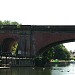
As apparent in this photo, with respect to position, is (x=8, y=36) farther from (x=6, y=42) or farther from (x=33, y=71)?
(x=33, y=71)

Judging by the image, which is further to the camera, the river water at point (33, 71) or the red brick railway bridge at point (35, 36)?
the red brick railway bridge at point (35, 36)

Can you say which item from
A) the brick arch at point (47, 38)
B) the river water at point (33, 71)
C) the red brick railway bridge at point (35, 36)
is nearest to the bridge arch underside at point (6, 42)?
the red brick railway bridge at point (35, 36)

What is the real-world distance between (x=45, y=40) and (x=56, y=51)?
54.6m

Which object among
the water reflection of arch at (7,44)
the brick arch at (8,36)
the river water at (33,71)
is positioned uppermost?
the brick arch at (8,36)

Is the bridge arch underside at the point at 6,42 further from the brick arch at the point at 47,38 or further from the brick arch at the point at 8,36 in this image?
the brick arch at the point at 47,38

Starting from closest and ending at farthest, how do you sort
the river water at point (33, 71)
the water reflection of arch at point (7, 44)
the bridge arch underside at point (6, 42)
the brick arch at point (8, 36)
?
the river water at point (33, 71), the brick arch at point (8, 36), the bridge arch underside at point (6, 42), the water reflection of arch at point (7, 44)

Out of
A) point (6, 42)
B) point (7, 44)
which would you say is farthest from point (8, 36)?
point (7, 44)

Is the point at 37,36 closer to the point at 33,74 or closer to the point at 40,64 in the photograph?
the point at 40,64

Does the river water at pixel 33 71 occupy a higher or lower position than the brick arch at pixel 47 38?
lower

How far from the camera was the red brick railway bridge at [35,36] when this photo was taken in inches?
3243

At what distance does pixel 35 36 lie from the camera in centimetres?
8431

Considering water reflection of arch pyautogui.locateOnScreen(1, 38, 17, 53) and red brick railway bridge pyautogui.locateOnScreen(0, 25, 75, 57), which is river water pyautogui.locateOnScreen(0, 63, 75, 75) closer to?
red brick railway bridge pyautogui.locateOnScreen(0, 25, 75, 57)

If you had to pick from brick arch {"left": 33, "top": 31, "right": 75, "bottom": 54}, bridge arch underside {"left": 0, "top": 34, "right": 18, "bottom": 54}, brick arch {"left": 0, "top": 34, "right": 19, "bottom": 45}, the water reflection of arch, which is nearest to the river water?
brick arch {"left": 33, "top": 31, "right": 75, "bottom": 54}

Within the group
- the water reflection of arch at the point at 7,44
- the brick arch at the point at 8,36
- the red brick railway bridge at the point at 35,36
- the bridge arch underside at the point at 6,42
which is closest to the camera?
the red brick railway bridge at the point at 35,36
